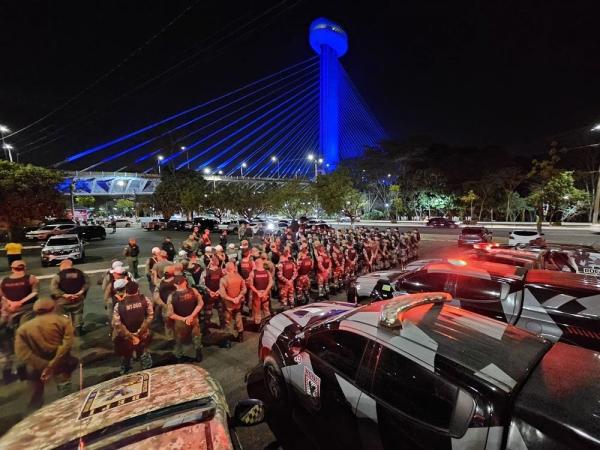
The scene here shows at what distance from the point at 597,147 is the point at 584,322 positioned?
1617 inches

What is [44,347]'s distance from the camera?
3715mm

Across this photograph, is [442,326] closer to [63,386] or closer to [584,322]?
[584,322]

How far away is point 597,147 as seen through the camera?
3222 centimetres

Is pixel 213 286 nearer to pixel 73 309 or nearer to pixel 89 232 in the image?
pixel 73 309

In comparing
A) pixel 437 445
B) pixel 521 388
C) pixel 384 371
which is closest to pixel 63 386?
pixel 384 371

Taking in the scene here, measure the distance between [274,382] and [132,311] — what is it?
2.32 m

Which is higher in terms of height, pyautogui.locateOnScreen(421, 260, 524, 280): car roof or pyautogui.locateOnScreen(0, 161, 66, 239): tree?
pyautogui.locateOnScreen(0, 161, 66, 239): tree

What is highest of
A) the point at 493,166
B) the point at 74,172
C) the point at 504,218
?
the point at 74,172

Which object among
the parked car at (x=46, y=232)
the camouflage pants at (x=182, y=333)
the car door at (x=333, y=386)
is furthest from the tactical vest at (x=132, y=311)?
the parked car at (x=46, y=232)

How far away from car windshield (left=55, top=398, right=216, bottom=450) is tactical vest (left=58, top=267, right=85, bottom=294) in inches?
188

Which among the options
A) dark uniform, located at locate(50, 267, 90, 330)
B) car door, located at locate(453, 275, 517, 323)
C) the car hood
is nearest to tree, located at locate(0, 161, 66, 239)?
dark uniform, located at locate(50, 267, 90, 330)

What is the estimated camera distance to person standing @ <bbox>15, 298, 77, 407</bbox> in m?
3.65

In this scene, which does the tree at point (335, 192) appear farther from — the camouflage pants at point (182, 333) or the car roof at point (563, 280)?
the camouflage pants at point (182, 333)

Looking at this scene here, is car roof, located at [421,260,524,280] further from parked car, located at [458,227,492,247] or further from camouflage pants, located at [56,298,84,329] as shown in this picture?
parked car, located at [458,227,492,247]
